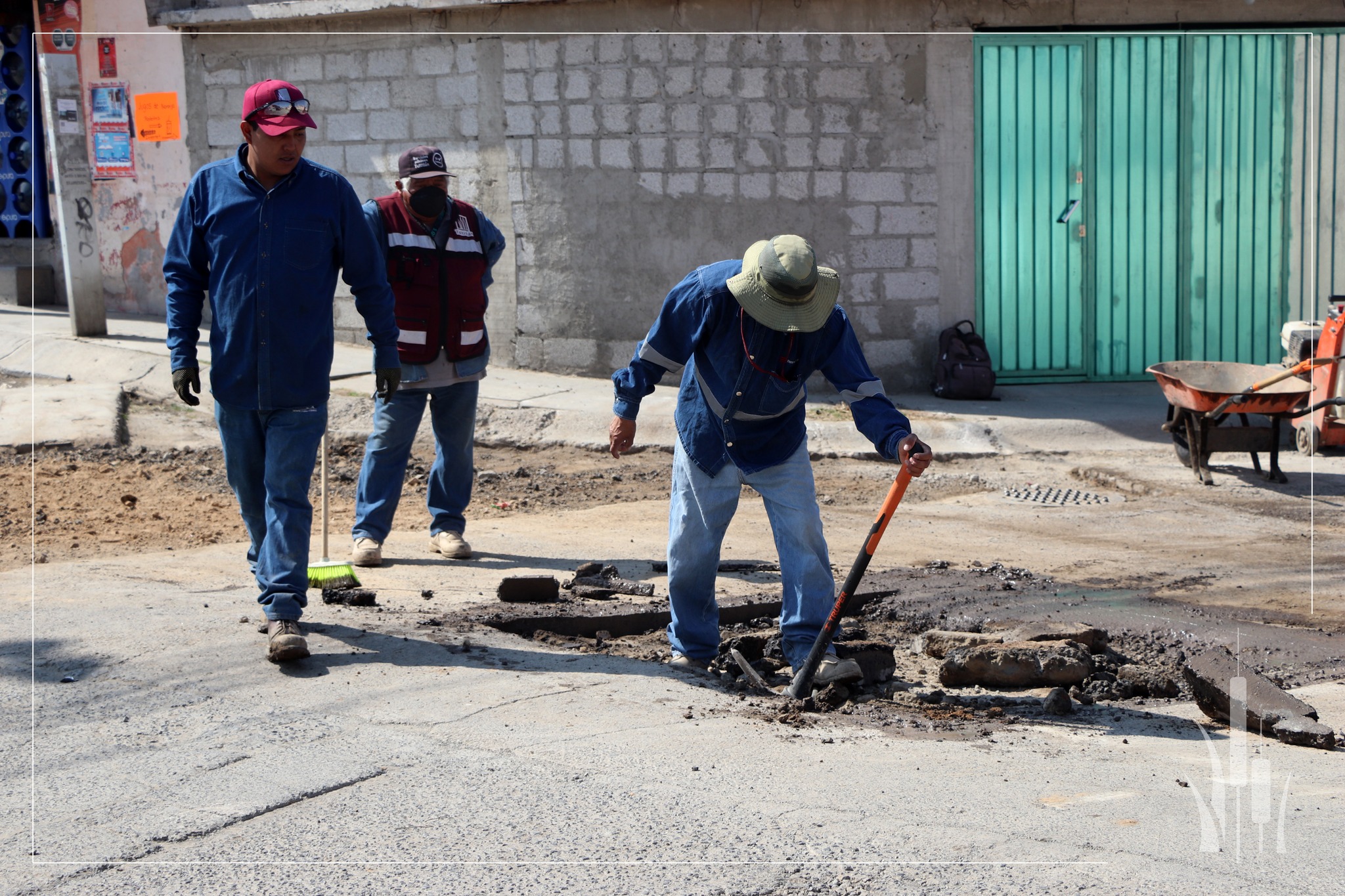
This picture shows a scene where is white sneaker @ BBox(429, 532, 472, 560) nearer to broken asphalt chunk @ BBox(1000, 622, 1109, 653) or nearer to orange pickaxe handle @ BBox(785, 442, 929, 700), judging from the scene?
orange pickaxe handle @ BBox(785, 442, 929, 700)

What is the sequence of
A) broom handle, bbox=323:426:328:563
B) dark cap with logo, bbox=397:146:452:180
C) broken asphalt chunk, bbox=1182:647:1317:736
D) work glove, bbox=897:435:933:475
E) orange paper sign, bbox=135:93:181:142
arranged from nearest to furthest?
1. broken asphalt chunk, bbox=1182:647:1317:736
2. work glove, bbox=897:435:933:475
3. broom handle, bbox=323:426:328:563
4. dark cap with logo, bbox=397:146:452:180
5. orange paper sign, bbox=135:93:181:142

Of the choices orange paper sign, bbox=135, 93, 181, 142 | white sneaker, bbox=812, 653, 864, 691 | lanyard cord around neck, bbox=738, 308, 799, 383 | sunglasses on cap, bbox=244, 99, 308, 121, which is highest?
orange paper sign, bbox=135, 93, 181, 142

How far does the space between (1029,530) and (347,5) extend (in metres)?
7.88

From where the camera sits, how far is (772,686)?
504cm

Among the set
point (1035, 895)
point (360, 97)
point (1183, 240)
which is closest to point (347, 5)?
point (360, 97)

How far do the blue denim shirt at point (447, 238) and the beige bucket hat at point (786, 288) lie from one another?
93.5 inches

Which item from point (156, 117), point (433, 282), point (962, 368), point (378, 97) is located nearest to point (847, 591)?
point (433, 282)

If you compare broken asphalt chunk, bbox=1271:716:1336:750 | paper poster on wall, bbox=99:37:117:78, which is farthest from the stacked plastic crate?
broken asphalt chunk, bbox=1271:716:1336:750

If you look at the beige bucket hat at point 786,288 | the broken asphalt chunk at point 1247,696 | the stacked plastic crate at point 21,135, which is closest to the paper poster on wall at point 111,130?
the stacked plastic crate at point 21,135

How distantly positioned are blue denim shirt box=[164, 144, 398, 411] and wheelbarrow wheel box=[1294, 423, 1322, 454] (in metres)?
6.79

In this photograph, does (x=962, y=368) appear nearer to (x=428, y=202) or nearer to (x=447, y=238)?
(x=447, y=238)

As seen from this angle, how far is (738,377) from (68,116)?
9659 millimetres

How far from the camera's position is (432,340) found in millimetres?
6547

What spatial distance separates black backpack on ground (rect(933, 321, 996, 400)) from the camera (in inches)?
433
